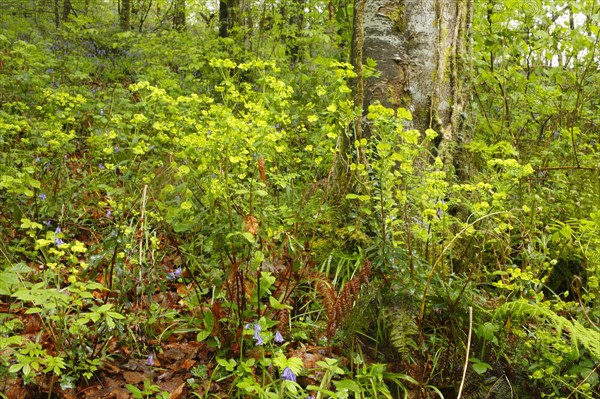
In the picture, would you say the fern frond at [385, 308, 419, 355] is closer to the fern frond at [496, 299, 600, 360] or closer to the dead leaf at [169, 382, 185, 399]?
the fern frond at [496, 299, 600, 360]

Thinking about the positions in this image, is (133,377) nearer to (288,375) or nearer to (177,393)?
(177,393)

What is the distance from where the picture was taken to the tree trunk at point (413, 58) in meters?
3.23

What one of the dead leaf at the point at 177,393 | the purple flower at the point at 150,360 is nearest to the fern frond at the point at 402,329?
the dead leaf at the point at 177,393

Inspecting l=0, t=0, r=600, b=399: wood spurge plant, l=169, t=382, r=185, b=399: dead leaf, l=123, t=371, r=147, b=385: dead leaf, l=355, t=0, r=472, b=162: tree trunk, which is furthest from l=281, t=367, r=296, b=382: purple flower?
l=355, t=0, r=472, b=162: tree trunk

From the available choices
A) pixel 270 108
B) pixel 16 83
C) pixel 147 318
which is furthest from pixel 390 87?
pixel 16 83

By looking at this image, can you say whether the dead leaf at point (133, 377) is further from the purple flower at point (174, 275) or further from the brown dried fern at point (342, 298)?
the brown dried fern at point (342, 298)

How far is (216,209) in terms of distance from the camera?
2.51 m

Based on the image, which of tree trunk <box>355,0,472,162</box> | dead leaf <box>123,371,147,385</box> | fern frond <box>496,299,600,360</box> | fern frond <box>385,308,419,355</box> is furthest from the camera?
tree trunk <box>355,0,472,162</box>

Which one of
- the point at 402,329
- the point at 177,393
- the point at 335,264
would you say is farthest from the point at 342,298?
the point at 177,393

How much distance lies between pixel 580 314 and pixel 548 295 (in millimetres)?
826

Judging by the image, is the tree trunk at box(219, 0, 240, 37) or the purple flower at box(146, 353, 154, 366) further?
the tree trunk at box(219, 0, 240, 37)

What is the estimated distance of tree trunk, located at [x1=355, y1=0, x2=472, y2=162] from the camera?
323 centimetres

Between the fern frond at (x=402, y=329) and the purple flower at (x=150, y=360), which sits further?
the purple flower at (x=150, y=360)

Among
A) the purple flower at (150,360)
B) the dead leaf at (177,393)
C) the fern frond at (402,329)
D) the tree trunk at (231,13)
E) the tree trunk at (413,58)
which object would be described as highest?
the tree trunk at (231,13)
